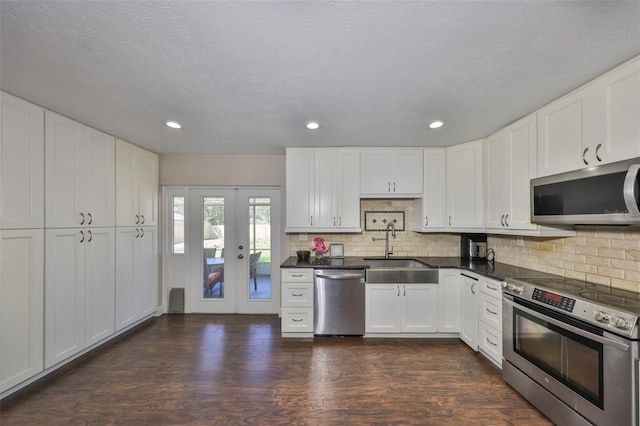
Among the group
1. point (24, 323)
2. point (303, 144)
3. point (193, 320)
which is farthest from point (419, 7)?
point (193, 320)

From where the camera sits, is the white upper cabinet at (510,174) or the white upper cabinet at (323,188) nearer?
the white upper cabinet at (510,174)

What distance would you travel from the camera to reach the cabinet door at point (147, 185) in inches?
139

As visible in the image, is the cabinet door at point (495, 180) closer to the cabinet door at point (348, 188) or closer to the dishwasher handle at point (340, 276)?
the cabinet door at point (348, 188)

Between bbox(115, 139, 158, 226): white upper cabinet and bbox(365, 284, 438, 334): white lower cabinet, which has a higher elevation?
bbox(115, 139, 158, 226): white upper cabinet

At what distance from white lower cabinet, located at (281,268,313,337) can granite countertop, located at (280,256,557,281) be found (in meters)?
0.14

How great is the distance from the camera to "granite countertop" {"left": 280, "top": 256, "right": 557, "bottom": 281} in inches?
97.6

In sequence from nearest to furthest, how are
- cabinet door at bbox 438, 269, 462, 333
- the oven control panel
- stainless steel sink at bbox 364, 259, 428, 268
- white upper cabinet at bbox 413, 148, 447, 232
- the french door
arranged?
the oven control panel, cabinet door at bbox 438, 269, 462, 333, white upper cabinet at bbox 413, 148, 447, 232, stainless steel sink at bbox 364, 259, 428, 268, the french door

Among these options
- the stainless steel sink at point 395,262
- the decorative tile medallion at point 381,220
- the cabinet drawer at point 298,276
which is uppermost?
the decorative tile medallion at point 381,220

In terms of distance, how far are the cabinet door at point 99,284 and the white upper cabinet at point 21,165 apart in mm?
592

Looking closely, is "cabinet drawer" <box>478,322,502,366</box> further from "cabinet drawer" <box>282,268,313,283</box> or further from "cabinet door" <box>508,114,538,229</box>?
"cabinet drawer" <box>282,268,313,283</box>

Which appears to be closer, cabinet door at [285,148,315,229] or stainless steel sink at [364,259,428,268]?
cabinet door at [285,148,315,229]

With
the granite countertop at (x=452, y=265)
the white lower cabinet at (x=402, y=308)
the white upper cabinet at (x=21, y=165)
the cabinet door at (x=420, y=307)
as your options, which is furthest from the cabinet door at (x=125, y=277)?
the cabinet door at (x=420, y=307)

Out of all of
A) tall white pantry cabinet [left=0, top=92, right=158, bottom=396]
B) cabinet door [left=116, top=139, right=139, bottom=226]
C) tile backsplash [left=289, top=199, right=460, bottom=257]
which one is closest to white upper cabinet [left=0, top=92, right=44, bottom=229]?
tall white pantry cabinet [left=0, top=92, right=158, bottom=396]

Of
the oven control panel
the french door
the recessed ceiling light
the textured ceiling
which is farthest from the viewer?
the french door
